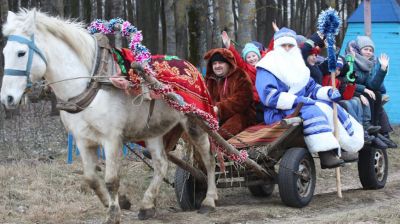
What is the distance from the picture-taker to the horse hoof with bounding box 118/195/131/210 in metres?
7.94

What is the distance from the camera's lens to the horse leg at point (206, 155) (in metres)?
7.96

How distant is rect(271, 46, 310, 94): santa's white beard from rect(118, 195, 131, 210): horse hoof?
2.15 m

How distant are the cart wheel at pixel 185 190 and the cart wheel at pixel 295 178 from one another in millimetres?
1020

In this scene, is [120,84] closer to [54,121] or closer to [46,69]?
[46,69]

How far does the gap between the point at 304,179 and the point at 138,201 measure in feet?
6.46

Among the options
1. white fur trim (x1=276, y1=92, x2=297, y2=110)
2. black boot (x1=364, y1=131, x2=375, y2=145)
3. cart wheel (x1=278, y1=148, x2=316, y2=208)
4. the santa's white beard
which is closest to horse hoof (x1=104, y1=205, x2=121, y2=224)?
cart wheel (x1=278, y1=148, x2=316, y2=208)

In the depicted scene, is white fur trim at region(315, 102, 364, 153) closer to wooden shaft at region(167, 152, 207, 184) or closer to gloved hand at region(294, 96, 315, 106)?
gloved hand at region(294, 96, 315, 106)

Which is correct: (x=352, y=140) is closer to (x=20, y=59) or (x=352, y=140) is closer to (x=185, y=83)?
(x=185, y=83)

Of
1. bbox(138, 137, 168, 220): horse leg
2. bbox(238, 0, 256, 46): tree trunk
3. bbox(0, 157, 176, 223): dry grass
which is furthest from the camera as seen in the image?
bbox(238, 0, 256, 46): tree trunk

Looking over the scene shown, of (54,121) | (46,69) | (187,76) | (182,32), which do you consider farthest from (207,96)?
(182,32)

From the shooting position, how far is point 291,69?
834 centimetres

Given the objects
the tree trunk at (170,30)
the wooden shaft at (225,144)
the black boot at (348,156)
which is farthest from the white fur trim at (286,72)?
the tree trunk at (170,30)

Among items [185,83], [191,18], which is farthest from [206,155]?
[191,18]

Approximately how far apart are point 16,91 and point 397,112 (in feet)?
40.6
